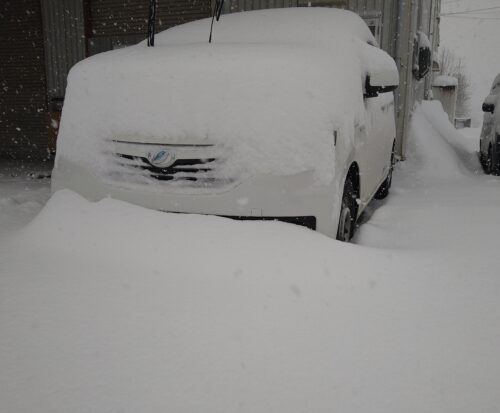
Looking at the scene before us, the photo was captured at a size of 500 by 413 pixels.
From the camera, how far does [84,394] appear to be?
4.39 ft

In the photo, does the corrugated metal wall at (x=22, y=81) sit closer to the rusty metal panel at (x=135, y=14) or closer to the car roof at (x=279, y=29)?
the rusty metal panel at (x=135, y=14)

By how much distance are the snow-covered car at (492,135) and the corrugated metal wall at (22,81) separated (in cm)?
863

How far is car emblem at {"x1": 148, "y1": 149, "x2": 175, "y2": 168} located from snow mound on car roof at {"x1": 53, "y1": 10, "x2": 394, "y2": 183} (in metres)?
0.07

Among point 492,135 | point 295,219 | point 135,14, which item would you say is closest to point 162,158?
point 295,219

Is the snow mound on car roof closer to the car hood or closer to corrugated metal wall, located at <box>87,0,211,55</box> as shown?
the car hood

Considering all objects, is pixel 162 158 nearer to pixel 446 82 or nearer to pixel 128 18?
pixel 128 18

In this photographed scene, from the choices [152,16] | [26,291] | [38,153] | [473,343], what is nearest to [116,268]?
[26,291]

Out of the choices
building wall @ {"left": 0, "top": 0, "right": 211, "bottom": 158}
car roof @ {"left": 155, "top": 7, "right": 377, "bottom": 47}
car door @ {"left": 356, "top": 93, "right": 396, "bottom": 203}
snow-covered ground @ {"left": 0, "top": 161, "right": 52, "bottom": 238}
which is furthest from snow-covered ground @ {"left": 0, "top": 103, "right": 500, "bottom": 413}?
building wall @ {"left": 0, "top": 0, "right": 211, "bottom": 158}

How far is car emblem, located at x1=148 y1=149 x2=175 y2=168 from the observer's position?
220 centimetres

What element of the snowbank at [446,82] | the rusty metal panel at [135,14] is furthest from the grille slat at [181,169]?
the snowbank at [446,82]

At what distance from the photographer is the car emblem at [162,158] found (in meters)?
2.20

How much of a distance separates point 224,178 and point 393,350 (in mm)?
1087

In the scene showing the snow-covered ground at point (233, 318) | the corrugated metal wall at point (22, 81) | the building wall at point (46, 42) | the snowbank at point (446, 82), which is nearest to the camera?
the snow-covered ground at point (233, 318)

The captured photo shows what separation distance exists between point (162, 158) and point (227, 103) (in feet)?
1.41
